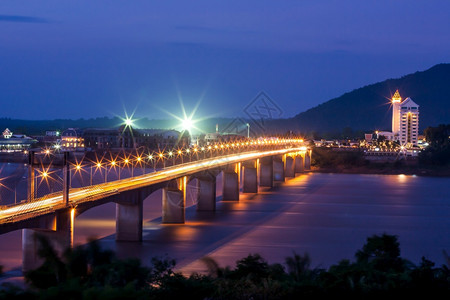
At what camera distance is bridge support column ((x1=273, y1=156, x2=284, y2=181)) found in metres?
55.8

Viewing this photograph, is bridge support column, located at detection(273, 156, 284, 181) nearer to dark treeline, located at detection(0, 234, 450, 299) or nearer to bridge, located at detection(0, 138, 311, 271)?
bridge, located at detection(0, 138, 311, 271)

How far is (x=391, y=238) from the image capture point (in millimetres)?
15219

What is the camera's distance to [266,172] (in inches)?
2000

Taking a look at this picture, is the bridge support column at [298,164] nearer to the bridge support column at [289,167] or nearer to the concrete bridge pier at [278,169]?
the bridge support column at [289,167]

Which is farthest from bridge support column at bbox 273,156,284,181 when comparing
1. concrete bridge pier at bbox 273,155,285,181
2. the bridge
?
the bridge

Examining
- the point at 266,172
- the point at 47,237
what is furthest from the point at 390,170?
the point at 47,237

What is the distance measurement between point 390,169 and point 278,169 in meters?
14.4

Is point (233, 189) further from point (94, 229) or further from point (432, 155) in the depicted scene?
point (432, 155)

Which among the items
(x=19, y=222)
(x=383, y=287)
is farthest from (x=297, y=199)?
(x=383, y=287)

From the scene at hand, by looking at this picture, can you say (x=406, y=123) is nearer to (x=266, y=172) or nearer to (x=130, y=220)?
(x=266, y=172)

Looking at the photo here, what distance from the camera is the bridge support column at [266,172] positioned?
50.4 meters

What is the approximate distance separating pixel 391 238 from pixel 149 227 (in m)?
12.6

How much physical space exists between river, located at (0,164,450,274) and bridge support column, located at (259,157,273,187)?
20.5 feet

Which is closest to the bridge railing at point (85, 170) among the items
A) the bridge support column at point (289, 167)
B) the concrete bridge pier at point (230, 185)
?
the bridge support column at point (289, 167)
